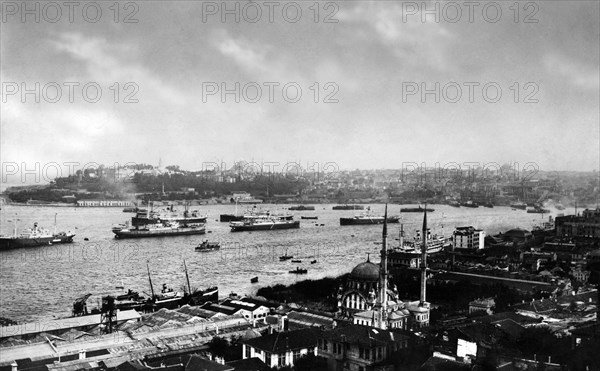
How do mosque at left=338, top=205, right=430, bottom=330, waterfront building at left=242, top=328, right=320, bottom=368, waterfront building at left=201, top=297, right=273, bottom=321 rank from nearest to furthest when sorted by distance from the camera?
waterfront building at left=242, top=328, right=320, bottom=368, mosque at left=338, top=205, right=430, bottom=330, waterfront building at left=201, top=297, right=273, bottom=321

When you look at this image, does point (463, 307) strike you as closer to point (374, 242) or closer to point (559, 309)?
point (559, 309)

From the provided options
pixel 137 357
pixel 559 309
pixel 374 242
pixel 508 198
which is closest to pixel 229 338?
pixel 137 357

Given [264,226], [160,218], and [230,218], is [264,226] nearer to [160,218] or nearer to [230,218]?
[230,218]

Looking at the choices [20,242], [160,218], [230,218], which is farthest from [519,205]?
[20,242]

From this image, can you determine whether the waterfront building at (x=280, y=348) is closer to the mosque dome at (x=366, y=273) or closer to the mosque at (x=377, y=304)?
the mosque at (x=377, y=304)

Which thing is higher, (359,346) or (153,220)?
(153,220)

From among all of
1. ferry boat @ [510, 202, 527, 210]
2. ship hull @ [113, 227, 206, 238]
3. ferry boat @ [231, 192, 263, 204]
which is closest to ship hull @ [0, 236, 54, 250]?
ship hull @ [113, 227, 206, 238]

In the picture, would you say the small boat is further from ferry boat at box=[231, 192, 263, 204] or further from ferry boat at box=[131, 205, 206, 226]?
ferry boat at box=[231, 192, 263, 204]
